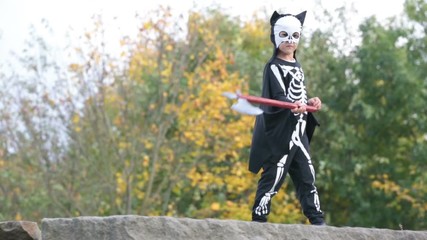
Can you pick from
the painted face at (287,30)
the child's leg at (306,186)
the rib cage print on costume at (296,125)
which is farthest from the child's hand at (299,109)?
the painted face at (287,30)

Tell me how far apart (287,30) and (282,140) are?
0.83 m

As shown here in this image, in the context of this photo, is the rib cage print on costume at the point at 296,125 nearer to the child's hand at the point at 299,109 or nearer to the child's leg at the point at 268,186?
the child's leg at the point at 268,186

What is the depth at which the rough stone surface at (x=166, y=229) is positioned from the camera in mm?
6641

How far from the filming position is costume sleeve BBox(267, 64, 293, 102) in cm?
788

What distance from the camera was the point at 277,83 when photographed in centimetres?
789

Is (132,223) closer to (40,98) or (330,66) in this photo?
(40,98)

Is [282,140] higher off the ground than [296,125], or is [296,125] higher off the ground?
[296,125]

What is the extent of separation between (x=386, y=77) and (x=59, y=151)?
752 centimetres

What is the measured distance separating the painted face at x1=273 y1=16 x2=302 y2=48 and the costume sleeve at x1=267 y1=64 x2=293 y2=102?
23 cm

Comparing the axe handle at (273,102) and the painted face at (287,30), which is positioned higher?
the painted face at (287,30)

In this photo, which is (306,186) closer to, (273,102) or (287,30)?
(273,102)

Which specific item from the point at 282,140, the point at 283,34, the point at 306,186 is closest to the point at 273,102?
the point at 282,140

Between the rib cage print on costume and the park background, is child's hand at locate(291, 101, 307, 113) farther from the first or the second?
the park background

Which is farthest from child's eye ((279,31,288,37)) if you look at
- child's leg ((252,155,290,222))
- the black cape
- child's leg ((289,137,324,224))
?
child's leg ((252,155,290,222))
